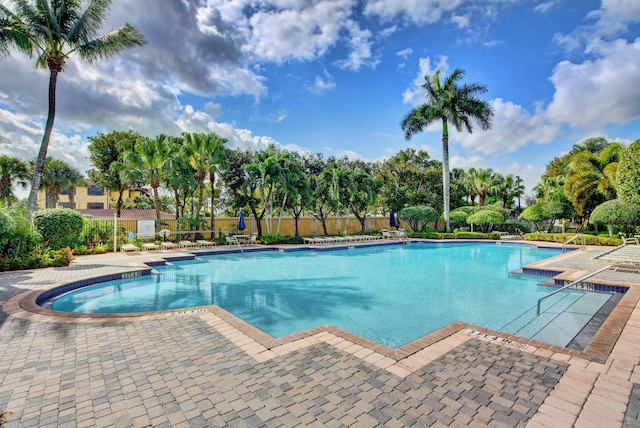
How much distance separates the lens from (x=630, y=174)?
30.3 feet

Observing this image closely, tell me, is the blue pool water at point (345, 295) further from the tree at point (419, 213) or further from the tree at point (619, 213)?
the tree at point (419, 213)

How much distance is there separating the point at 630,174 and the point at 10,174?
105 feet

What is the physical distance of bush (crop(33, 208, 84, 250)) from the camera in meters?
10.7

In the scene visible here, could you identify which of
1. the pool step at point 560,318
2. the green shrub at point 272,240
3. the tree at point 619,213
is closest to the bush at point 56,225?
the green shrub at point 272,240

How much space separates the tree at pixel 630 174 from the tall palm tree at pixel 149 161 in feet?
61.4

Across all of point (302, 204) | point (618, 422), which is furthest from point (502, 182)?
point (618, 422)

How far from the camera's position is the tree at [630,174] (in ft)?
29.7

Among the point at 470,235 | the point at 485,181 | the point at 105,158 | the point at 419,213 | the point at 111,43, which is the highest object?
the point at 111,43

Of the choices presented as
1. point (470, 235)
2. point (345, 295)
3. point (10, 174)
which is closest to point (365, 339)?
point (345, 295)

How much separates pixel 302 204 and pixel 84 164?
18.2 meters

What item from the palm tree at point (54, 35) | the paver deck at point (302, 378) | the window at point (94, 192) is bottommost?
the paver deck at point (302, 378)

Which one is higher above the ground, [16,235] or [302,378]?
[16,235]

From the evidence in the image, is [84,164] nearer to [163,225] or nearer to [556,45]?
[163,225]

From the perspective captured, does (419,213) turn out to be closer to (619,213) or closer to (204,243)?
(619,213)
